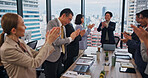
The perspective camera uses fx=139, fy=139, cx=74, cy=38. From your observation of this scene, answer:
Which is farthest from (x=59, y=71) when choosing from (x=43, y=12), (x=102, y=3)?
(x=102, y=3)

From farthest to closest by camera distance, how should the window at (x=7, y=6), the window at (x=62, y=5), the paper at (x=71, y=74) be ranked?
the window at (x=62, y=5) → the window at (x=7, y=6) → the paper at (x=71, y=74)

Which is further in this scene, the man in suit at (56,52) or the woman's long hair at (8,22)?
the man in suit at (56,52)

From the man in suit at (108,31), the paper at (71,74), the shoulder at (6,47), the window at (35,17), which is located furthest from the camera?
the window at (35,17)

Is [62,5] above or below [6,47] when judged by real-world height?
above

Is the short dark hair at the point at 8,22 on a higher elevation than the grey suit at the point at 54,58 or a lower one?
higher

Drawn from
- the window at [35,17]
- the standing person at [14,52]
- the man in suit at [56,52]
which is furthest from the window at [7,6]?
the standing person at [14,52]

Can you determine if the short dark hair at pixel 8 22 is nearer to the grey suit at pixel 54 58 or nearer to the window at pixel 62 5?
the grey suit at pixel 54 58

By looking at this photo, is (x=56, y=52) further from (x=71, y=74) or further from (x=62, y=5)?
(x=62, y=5)

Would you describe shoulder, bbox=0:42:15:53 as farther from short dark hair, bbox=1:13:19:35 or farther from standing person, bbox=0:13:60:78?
short dark hair, bbox=1:13:19:35

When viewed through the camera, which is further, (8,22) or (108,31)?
(108,31)

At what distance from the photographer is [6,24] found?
115 cm

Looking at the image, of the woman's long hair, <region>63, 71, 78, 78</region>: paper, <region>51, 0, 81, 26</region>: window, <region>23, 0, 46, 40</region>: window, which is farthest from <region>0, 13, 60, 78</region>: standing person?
<region>51, 0, 81, 26</region>: window

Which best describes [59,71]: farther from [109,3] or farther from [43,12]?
[109,3]

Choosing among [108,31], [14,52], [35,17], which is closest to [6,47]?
[14,52]
